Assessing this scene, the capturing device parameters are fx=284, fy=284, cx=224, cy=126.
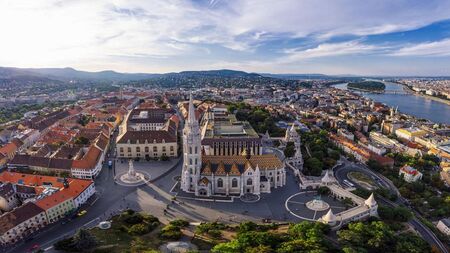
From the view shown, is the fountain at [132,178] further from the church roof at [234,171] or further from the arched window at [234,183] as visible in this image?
the church roof at [234,171]

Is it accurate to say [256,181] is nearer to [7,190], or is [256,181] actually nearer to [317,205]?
[317,205]

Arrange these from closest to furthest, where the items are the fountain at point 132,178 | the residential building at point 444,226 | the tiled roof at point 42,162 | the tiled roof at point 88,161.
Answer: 1. the residential building at point 444,226
2. the fountain at point 132,178
3. the tiled roof at point 88,161
4. the tiled roof at point 42,162

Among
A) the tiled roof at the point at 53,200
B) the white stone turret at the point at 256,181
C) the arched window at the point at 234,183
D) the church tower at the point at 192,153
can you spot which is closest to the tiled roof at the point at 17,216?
the tiled roof at the point at 53,200

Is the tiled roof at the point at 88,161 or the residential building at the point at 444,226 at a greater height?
the tiled roof at the point at 88,161

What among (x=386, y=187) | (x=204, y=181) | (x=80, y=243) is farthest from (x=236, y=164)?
(x=386, y=187)

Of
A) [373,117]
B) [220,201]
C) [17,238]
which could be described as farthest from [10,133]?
[373,117]

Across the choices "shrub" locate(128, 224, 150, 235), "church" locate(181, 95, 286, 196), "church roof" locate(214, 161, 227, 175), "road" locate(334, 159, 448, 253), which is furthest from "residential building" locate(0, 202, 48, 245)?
"road" locate(334, 159, 448, 253)

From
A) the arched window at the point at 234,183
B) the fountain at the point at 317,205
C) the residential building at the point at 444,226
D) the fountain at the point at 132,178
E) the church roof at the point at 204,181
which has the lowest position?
the residential building at the point at 444,226
